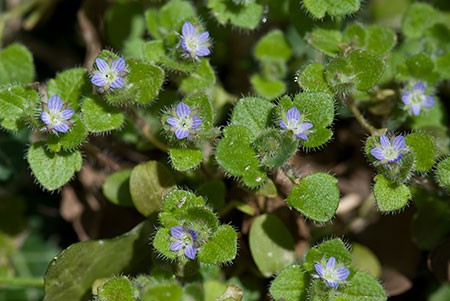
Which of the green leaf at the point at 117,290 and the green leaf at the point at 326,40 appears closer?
the green leaf at the point at 117,290

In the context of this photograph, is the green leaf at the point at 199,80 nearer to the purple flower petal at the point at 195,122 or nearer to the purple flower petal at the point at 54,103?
the purple flower petal at the point at 195,122

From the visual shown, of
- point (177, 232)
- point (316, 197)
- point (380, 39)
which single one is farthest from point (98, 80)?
point (380, 39)

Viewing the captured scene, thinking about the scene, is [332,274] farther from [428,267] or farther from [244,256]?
[428,267]

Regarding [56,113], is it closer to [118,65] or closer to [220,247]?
[118,65]

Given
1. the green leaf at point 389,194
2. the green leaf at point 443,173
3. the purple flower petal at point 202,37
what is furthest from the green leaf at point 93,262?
the green leaf at point 443,173

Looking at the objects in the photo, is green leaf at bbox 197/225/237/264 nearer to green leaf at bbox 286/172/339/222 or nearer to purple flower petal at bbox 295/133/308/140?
green leaf at bbox 286/172/339/222
